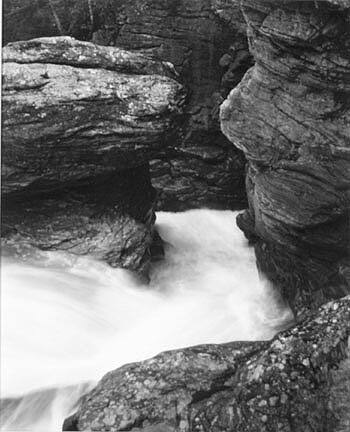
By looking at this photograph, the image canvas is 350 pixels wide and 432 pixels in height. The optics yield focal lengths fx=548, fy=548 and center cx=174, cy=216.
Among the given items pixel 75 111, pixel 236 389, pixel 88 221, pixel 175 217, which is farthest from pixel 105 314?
pixel 175 217

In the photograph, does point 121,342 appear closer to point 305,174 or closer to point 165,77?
point 305,174

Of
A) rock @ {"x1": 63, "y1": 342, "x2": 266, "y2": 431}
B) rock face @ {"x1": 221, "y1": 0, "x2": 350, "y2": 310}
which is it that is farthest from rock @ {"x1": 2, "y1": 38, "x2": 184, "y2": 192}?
rock @ {"x1": 63, "y1": 342, "x2": 266, "y2": 431}

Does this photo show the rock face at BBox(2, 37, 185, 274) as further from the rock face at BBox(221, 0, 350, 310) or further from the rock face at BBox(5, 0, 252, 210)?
the rock face at BBox(221, 0, 350, 310)

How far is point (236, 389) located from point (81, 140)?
14.8 ft

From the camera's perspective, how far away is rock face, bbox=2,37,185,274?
739 cm

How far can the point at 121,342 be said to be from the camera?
22.1ft

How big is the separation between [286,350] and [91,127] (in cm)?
449

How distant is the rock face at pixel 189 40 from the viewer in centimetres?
816

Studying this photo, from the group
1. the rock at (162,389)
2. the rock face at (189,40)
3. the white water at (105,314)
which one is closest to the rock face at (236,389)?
the rock at (162,389)

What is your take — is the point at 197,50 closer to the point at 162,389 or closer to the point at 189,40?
the point at 189,40

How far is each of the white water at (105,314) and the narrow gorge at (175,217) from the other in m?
0.03

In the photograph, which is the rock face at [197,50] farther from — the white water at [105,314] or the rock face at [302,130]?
the rock face at [302,130]

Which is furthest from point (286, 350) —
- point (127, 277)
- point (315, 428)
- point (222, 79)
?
point (222, 79)

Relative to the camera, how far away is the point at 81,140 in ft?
25.3
